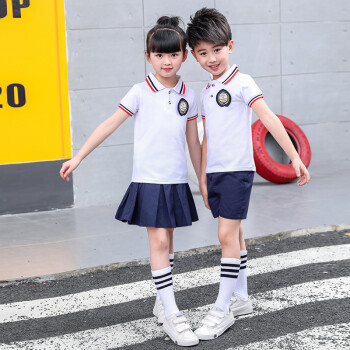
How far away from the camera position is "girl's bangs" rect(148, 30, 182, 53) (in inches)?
179

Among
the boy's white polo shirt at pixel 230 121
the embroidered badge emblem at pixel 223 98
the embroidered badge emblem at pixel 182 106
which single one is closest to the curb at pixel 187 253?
the boy's white polo shirt at pixel 230 121

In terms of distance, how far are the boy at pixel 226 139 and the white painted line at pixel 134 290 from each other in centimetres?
100

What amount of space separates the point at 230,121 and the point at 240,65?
205 inches

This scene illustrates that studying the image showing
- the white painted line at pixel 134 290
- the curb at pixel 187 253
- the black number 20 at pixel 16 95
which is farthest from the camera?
the black number 20 at pixel 16 95

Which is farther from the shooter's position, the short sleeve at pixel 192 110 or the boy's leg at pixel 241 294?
the boy's leg at pixel 241 294

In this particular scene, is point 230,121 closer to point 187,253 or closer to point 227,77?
point 227,77

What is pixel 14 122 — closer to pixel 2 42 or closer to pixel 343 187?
pixel 2 42

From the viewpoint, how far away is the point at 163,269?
4625 millimetres

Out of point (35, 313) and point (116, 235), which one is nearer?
point (35, 313)

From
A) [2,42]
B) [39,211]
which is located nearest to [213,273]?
[39,211]

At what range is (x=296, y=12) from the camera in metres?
9.98

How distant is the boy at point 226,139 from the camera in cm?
456

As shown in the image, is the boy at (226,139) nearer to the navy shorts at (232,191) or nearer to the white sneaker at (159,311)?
the navy shorts at (232,191)

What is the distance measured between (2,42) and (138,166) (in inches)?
162
